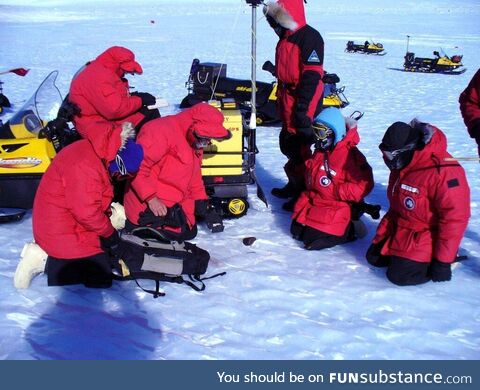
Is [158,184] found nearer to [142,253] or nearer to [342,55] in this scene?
[142,253]

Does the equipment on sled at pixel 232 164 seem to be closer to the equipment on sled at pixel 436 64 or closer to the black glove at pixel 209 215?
the black glove at pixel 209 215

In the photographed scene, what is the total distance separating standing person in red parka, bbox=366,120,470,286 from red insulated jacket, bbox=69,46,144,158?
2023 mm

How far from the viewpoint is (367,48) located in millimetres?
16891

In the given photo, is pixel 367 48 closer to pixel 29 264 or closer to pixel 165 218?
pixel 165 218

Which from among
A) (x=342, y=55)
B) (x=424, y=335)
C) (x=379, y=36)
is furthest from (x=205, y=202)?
(x=379, y=36)

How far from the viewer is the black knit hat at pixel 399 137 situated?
10.4 feet

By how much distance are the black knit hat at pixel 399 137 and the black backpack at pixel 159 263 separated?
1.38 m

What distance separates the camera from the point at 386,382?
2518 millimetres

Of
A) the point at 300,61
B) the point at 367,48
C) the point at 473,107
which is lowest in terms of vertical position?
the point at 367,48

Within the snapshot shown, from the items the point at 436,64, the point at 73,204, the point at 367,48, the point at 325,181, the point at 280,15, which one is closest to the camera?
the point at 73,204

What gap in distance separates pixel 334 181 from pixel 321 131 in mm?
381

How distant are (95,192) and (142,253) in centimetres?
54

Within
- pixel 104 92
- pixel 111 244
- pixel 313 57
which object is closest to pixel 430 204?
pixel 313 57

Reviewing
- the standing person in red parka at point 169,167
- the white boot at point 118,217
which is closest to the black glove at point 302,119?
the standing person in red parka at point 169,167
